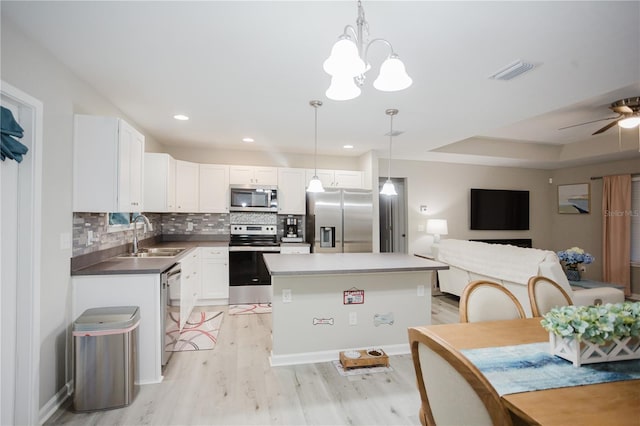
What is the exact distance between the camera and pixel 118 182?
251 centimetres

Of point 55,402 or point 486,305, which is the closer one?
point 486,305

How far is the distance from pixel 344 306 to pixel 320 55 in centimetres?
217

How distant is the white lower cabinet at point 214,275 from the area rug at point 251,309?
0.29 metres

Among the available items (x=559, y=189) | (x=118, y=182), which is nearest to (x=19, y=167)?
(x=118, y=182)

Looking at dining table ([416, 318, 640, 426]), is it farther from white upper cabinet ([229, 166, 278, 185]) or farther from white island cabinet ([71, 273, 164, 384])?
white upper cabinet ([229, 166, 278, 185])

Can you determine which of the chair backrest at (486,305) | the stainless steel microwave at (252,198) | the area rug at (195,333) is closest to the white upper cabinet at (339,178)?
the stainless steel microwave at (252,198)

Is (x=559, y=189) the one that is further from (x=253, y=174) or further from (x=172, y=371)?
(x=172, y=371)

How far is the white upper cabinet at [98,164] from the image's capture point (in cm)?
240

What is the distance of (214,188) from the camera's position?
16.2 feet

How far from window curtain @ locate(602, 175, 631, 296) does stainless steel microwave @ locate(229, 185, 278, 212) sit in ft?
20.4

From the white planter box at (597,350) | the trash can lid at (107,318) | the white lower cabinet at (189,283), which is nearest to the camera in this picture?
the white planter box at (597,350)

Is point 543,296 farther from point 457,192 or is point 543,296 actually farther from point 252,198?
point 457,192

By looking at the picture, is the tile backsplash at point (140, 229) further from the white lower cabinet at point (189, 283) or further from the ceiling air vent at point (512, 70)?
the ceiling air vent at point (512, 70)

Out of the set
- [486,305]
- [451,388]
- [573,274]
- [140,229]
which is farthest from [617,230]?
[140,229]
